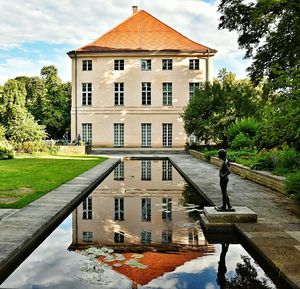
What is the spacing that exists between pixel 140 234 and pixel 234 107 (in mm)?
18613

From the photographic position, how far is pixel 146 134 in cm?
3444

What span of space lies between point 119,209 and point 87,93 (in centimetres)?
2722

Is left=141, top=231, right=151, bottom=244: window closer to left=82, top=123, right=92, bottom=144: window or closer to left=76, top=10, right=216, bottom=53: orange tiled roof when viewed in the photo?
left=82, top=123, right=92, bottom=144: window

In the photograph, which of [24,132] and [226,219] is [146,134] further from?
[226,219]

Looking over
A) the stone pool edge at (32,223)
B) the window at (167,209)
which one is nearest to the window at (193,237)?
the window at (167,209)

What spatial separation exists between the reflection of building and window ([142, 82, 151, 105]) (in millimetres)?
22519

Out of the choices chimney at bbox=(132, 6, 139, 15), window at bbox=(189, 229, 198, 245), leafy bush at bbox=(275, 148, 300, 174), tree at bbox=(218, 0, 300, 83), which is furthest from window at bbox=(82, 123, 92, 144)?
window at bbox=(189, 229, 198, 245)

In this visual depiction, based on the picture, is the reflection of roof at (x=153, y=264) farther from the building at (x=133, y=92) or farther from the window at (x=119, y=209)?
the building at (x=133, y=92)

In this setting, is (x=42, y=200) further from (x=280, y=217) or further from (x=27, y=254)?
(x=280, y=217)

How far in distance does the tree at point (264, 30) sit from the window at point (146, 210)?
35.2 feet

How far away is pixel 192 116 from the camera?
25.4 meters

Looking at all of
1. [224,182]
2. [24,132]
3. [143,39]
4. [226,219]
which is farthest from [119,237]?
[143,39]

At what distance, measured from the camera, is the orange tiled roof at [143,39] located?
112ft

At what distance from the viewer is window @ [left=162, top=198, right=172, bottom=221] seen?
7.86 meters
